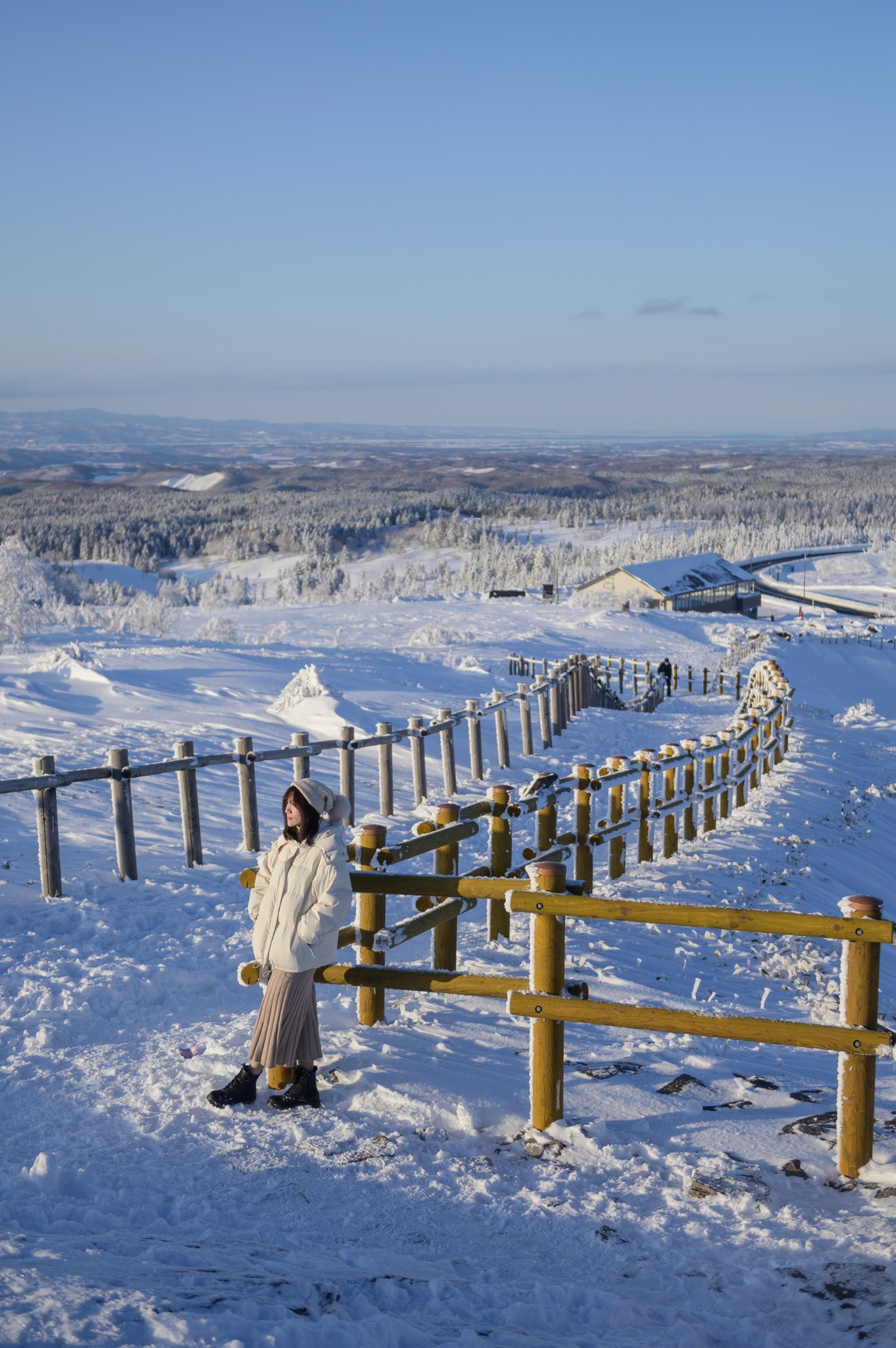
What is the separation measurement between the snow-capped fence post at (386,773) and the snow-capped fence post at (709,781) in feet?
12.0

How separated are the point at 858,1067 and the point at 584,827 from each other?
204 inches

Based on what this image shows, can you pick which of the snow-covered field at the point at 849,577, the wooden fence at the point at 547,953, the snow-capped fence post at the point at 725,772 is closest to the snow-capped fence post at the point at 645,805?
the snow-capped fence post at the point at 725,772

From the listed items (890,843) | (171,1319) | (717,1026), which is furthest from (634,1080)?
(890,843)

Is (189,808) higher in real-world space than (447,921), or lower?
lower

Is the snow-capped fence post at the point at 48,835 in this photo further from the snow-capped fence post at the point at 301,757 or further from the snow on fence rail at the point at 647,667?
the snow on fence rail at the point at 647,667

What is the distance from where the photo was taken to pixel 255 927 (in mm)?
5273

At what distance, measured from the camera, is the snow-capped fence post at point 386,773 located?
504 inches

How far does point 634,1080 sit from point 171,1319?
→ 303 centimetres

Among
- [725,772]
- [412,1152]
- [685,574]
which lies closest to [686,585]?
[685,574]

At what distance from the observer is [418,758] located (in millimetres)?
13719

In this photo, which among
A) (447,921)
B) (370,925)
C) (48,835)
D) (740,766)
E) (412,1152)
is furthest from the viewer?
(740,766)

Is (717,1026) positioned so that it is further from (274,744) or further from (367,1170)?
(274,744)

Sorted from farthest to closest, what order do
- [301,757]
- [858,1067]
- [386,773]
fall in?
[386,773] → [301,757] → [858,1067]

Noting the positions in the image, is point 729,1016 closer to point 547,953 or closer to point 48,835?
point 547,953
